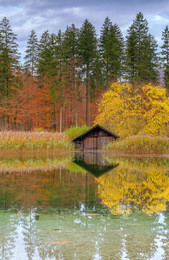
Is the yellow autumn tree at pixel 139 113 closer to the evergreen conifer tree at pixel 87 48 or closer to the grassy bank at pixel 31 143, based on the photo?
the grassy bank at pixel 31 143

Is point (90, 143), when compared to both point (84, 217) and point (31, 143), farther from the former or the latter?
point (84, 217)

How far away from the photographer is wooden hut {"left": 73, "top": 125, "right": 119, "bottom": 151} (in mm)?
32656

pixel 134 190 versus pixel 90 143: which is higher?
pixel 90 143

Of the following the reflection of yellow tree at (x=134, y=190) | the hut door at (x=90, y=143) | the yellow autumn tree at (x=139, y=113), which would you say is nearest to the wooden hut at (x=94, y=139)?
the hut door at (x=90, y=143)

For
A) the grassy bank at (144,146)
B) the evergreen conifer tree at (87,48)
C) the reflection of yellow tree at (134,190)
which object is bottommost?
the reflection of yellow tree at (134,190)

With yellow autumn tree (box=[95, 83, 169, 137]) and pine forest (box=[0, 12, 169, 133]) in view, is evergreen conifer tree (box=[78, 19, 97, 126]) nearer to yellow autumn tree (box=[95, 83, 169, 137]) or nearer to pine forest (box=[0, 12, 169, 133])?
pine forest (box=[0, 12, 169, 133])

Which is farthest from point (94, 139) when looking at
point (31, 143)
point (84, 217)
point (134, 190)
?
point (84, 217)

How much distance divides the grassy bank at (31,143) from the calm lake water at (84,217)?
1289 centimetres

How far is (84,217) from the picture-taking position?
771 centimetres

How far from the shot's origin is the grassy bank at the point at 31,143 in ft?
89.9

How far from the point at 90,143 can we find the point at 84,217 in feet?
84.7

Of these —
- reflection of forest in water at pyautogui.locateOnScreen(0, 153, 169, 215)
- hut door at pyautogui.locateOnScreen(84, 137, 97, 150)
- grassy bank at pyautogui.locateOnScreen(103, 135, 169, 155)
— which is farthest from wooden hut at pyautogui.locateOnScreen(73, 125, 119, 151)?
reflection of forest in water at pyautogui.locateOnScreen(0, 153, 169, 215)

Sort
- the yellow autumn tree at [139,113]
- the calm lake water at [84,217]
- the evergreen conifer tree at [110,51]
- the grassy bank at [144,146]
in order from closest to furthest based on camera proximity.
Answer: the calm lake water at [84,217] < the grassy bank at [144,146] < the yellow autumn tree at [139,113] < the evergreen conifer tree at [110,51]

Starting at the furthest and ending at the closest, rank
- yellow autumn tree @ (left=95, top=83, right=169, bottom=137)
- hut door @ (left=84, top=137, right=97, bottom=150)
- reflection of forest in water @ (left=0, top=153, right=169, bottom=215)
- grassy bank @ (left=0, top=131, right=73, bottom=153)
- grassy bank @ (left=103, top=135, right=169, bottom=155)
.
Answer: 1. yellow autumn tree @ (left=95, top=83, right=169, bottom=137)
2. hut door @ (left=84, top=137, right=97, bottom=150)
3. grassy bank @ (left=103, top=135, right=169, bottom=155)
4. grassy bank @ (left=0, top=131, right=73, bottom=153)
5. reflection of forest in water @ (left=0, top=153, right=169, bottom=215)
